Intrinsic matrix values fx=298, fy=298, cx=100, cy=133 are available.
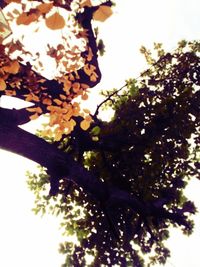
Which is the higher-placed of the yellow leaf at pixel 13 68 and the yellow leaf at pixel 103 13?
the yellow leaf at pixel 13 68

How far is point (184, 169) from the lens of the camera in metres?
11.4

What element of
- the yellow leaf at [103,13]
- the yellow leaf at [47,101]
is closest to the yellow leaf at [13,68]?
the yellow leaf at [47,101]

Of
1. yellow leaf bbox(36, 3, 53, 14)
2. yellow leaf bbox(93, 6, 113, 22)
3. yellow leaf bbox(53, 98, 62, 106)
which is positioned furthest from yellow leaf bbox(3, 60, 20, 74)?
yellow leaf bbox(93, 6, 113, 22)

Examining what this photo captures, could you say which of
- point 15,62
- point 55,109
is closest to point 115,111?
point 55,109

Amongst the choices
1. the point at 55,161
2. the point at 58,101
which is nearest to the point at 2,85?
the point at 58,101

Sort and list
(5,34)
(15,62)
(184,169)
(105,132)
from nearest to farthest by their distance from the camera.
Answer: (15,62) < (5,34) < (105,132) < (184,169)

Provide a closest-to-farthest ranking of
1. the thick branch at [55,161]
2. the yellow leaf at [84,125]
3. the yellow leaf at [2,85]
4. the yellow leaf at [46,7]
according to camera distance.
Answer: the yellow leaf at [46,7], the thick branch at [55,161], the yellow leaf at [2,85], the yellow leaf at [84,125]

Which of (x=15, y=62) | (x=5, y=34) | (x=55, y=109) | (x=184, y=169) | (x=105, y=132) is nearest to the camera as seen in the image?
(x=15, y=62)

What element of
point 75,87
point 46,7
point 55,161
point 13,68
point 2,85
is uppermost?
point 75,87

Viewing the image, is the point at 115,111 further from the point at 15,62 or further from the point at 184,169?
the point at 15,62

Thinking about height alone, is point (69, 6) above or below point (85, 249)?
above

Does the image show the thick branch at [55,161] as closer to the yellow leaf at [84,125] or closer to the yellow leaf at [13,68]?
the yellow leaf at [84,125]

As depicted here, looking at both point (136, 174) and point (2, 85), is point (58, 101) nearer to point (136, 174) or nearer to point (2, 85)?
point (2, 85)

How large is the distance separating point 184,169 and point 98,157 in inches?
132
